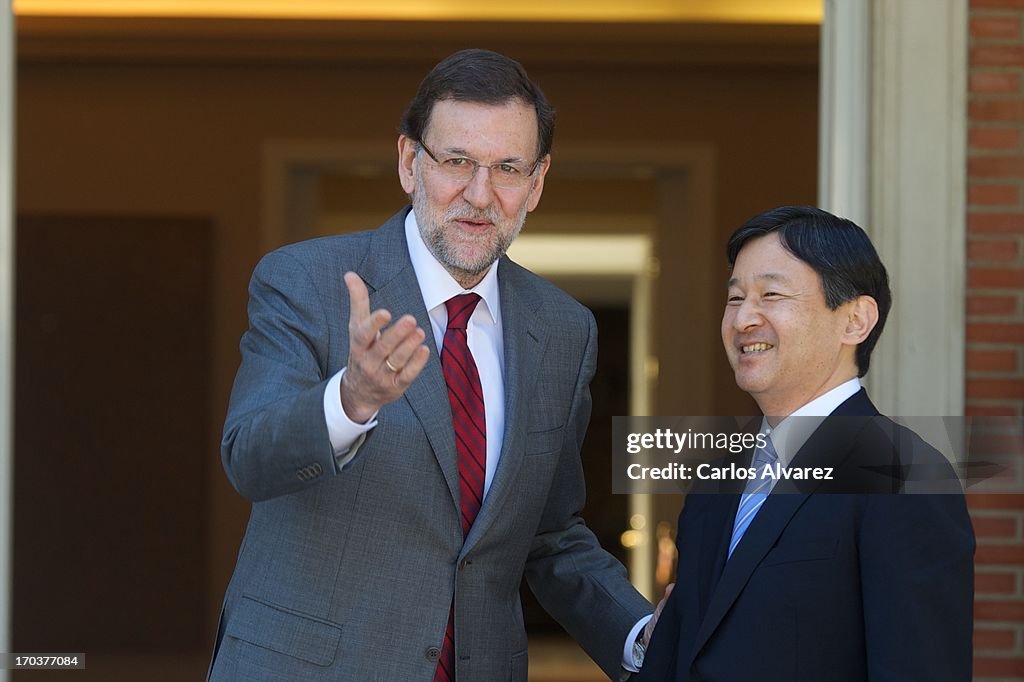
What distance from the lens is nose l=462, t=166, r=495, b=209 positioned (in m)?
2.35

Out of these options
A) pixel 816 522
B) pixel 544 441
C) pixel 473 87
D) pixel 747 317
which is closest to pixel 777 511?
pixel 816 522

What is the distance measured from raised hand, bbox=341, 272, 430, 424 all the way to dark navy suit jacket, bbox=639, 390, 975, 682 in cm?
62

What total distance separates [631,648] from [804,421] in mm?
638

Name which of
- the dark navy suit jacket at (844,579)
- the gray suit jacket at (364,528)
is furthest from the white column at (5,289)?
the dark navy suit jacket at (844,579)

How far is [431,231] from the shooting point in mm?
2410

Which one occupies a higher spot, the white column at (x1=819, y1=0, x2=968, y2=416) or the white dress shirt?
the white column at (x1=819, y1=0, x2=968, y2=416)

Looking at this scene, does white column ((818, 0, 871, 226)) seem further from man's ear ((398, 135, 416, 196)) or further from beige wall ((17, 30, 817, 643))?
beige wall ((17, 30, 817, 643))

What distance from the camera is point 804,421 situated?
219cm

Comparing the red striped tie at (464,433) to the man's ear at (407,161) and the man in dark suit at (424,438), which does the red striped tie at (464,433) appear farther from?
the man's ear at (407,161)

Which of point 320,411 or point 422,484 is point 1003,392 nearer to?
point 422,484

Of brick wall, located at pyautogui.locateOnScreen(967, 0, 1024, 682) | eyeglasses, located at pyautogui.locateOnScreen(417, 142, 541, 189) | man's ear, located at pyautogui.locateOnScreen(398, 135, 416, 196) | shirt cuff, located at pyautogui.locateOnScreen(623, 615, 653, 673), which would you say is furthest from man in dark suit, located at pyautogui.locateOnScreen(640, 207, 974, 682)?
brick wall, located at pyautogui.locateOnScreen(967, 0, 1024, 682)

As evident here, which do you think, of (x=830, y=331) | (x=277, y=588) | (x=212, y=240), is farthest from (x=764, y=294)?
(x=212, y=240)

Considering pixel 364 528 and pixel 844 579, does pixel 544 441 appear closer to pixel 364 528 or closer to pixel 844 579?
pixel 364 528

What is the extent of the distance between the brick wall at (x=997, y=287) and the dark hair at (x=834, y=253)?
5.28 ft
